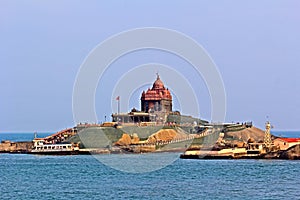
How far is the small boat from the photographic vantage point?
13825 cm

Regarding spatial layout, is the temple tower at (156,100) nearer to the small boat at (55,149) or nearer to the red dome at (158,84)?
the red dome at (158,84)

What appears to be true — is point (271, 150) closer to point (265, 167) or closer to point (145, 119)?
point (265, 167)

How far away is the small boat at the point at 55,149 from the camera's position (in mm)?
138250

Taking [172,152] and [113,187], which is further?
[172,152]

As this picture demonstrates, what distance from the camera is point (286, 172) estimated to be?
285ft

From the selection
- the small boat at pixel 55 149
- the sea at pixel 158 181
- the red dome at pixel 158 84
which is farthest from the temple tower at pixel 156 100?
the sea at pixel 158 181

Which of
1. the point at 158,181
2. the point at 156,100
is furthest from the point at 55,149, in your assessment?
the point at 158,181

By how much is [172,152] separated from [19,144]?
115ft

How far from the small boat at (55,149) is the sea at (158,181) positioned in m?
32.3

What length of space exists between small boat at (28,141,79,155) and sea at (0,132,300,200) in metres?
32.3

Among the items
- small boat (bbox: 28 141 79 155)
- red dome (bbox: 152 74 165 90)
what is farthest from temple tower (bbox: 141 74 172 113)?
small boat (bbox: 28 141 79 155)

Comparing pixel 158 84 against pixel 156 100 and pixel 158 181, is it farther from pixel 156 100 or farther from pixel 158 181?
pixel 158 181

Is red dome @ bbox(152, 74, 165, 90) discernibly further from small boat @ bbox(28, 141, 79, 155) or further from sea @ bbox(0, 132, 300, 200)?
sea @ bbox(0, 132, 300, 200)

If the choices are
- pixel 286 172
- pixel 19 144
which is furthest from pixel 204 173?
pixel 19 144
